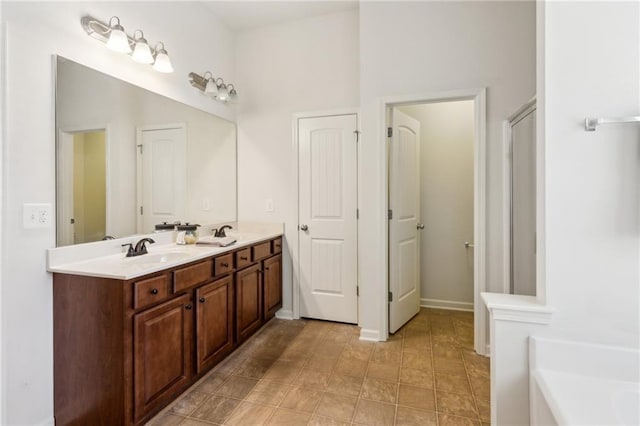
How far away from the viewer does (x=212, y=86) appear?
2.76 m

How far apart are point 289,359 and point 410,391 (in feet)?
2.90

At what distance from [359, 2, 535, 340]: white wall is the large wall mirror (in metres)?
1.42

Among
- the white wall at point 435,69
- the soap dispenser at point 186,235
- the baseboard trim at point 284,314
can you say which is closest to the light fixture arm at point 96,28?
the soap dispenser at point 186,235

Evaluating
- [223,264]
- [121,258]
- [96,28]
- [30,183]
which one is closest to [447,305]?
[223,264]

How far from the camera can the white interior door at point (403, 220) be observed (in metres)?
2.81

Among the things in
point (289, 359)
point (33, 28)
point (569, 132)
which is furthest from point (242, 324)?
point (569, 132)

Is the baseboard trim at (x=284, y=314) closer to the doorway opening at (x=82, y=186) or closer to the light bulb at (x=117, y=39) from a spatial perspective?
the doorway opening at (x=82, y=186)

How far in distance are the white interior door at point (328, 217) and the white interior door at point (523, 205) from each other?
1.25m

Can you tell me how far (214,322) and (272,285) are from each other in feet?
2.93

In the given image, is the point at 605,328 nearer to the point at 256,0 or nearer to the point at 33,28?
the point at 33,28

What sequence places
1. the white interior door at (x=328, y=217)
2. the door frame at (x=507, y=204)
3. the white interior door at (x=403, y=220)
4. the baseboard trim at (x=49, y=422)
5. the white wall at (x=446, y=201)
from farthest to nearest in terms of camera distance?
the white wall at (x=446, y=201)
the white interior door at (x=328, y=217)
the white interior door at (x=403, y=220)
the door frame at (x=507, y=204)
the baseboard trim at (x=49, y=422)

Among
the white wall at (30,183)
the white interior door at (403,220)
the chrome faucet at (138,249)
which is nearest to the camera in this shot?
the white wall at (30,183)

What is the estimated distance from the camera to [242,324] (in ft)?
8.02

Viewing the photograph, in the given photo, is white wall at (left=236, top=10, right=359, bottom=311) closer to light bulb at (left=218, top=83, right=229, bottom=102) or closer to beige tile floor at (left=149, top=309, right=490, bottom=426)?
light bulb at (left=218, top=83, right=229, bottom=102)
